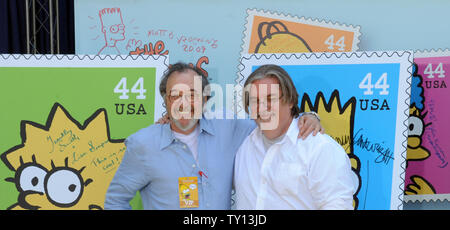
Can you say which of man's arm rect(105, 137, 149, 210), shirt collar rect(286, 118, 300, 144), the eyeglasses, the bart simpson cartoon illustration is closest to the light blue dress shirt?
man's arm rect(105, 137, 149, 210)

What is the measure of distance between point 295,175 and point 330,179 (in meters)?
0.13

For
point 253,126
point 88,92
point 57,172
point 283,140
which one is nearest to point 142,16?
point 88,92

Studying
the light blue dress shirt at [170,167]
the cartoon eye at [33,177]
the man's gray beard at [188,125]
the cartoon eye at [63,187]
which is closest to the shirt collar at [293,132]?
the light blue dress shirt at [170,167]

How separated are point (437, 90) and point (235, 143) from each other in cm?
120

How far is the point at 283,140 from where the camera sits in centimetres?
149

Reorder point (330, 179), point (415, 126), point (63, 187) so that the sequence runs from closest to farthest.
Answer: point (330, 179), point (63, 187), point (415, 126)

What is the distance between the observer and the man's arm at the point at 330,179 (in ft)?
4.50

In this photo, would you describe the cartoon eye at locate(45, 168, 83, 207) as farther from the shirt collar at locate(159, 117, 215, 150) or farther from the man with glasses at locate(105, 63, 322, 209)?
the shirt collar at locate(159, 117, 215, 150)

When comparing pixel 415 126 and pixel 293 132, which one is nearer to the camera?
pixel 293 132

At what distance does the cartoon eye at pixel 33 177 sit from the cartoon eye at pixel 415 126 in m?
1.90

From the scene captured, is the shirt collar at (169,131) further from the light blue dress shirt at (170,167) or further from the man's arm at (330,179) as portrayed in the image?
Result: the man's arm at (330,179)

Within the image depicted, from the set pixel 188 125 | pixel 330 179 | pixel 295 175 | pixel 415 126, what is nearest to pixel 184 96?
pixel 188 125

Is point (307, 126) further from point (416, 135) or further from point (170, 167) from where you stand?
point (416, 135)

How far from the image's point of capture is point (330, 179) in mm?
1382
